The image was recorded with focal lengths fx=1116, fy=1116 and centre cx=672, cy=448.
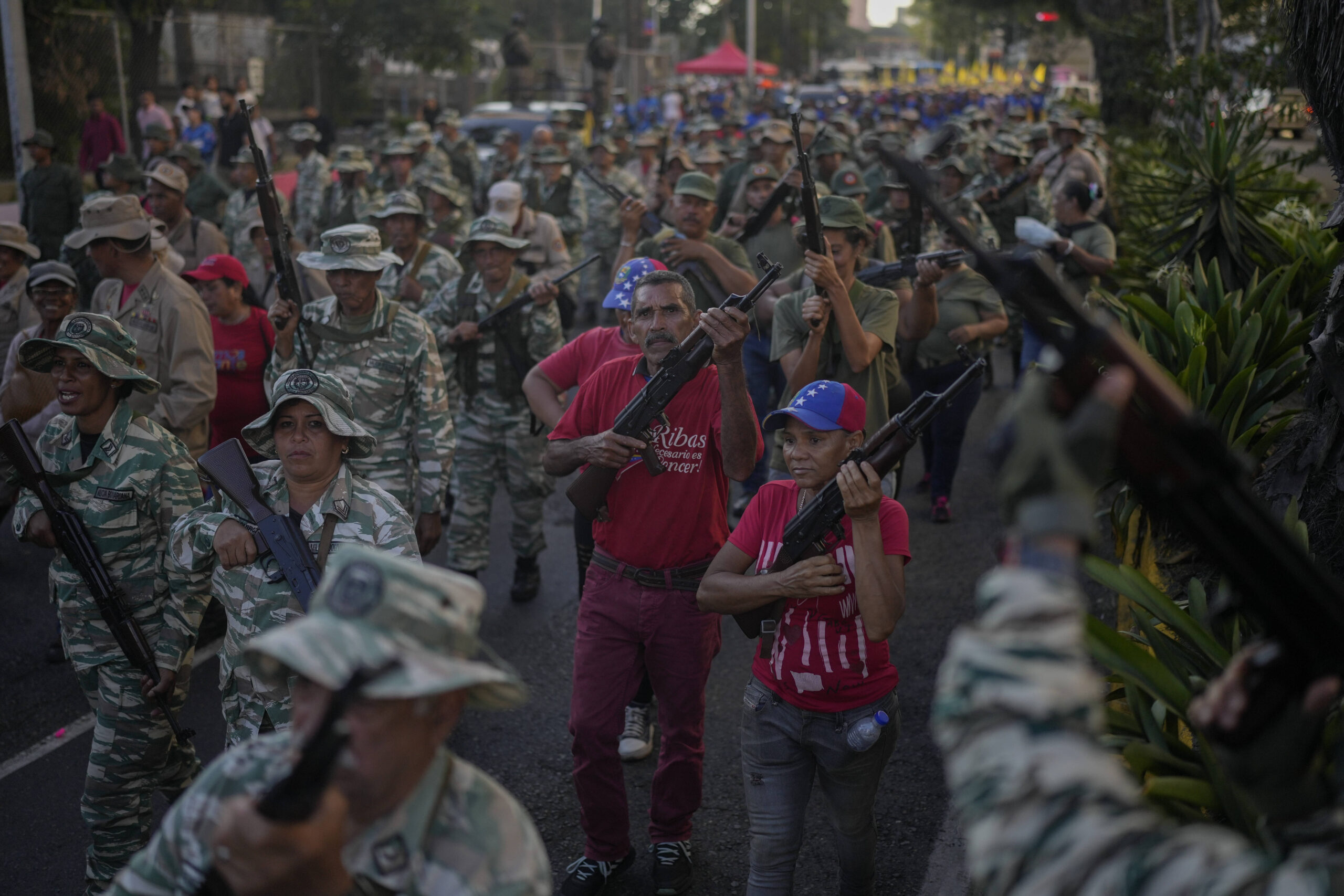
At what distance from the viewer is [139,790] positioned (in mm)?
3922

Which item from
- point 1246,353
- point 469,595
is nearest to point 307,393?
point 469,595

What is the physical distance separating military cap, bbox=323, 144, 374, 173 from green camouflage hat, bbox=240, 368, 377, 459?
7.85 meters

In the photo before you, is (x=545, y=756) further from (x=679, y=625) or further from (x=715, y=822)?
(x=679, y=625)

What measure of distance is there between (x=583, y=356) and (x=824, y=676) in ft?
7.35

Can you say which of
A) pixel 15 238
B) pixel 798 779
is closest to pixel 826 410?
pixel 798 779

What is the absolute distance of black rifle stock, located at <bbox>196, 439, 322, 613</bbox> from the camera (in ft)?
11.5

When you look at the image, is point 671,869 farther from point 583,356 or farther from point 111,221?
point 111,221

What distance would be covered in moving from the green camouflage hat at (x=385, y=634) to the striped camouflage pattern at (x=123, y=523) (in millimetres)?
2335

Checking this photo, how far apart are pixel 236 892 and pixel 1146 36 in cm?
1823

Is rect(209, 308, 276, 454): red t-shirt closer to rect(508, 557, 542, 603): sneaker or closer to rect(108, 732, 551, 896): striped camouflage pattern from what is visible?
rect(508, 557, 542, 603): sneaker

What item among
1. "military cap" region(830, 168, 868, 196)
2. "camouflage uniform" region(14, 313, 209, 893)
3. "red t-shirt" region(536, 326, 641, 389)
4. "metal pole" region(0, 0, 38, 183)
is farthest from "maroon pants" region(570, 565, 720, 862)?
"metal pole" region(0, 0, 38, 183)

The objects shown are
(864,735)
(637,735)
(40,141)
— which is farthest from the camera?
(40,141)

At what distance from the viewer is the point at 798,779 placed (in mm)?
3477

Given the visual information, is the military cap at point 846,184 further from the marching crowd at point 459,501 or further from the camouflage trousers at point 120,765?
the camouflage trousers at point 120,765
